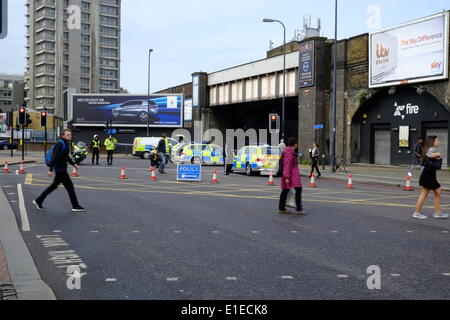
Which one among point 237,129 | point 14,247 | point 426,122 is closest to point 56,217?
point 14,247

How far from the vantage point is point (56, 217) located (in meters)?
10.4

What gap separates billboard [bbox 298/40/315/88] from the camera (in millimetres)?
37203

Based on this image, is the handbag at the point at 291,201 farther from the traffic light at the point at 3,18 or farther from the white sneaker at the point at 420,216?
the traffic light at the point at 3,18

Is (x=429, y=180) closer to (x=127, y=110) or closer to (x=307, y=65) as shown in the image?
(x=307, y=65)

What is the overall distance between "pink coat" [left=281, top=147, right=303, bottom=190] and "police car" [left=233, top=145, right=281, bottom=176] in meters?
12.3

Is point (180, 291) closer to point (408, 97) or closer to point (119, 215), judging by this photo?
point (119, 215)

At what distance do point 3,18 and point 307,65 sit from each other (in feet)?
108

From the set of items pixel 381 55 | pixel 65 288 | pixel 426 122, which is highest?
pixel 381 55

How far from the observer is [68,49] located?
117188mm

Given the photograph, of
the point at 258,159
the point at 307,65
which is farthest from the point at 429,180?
the point at 307,65

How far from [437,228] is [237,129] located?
153ft

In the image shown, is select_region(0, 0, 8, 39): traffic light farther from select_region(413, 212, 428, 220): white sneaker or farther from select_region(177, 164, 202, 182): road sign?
select_region(177, 164, 202, 182): road sign

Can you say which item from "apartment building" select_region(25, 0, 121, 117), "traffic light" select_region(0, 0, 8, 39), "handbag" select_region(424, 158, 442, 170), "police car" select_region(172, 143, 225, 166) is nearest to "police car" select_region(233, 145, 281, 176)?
"police car" select_region(172, 143, 225, 166)

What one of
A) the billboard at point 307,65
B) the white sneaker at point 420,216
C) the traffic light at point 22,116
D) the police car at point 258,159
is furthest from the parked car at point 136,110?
the white sneaker at point 420,216
